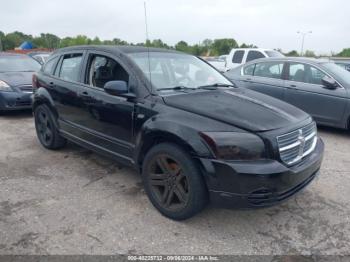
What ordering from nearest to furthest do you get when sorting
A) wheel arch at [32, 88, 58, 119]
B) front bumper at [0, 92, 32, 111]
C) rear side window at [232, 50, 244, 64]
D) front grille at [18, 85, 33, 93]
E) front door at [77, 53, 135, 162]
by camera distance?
front door at [77, 53, 135, 162] < wheel arch at [32, 88, 58, 119] < front bumper at [0, 92, 32, 111] < front grille at [18, 85, 33, 93] < rear side window at [232, 50, 244, 64]

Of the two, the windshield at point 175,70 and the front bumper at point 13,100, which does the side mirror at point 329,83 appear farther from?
the front bumper at point 13,100

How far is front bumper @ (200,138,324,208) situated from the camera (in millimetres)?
2660

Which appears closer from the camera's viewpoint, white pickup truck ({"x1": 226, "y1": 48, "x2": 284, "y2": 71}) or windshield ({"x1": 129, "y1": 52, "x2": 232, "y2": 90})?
windshield ({"x1": 129, "y1": 52, "x2": 232, "y2": 90})

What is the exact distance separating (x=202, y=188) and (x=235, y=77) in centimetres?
546

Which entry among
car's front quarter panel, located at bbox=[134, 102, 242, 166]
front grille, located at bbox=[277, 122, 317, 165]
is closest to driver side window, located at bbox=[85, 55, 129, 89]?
car's front quarter panel, located at bbox=[134, 102, 242, 166]

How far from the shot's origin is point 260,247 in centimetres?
281

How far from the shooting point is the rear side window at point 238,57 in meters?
12.9

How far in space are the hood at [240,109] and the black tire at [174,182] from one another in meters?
0.45

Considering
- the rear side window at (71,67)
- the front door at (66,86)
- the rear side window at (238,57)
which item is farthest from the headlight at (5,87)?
the rear side window at (238,57)

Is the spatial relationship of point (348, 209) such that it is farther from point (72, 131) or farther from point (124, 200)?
point (72, 131)

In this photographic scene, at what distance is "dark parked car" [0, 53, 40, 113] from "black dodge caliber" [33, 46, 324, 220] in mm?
3302

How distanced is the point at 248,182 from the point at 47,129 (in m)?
3.72

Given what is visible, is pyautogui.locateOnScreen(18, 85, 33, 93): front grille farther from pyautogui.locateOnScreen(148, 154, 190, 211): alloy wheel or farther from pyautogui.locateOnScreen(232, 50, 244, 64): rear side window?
pyautogui.locateOnScreen(232, 50, 244, 64): rear side window

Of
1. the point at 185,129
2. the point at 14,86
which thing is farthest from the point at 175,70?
the point at 14,86
